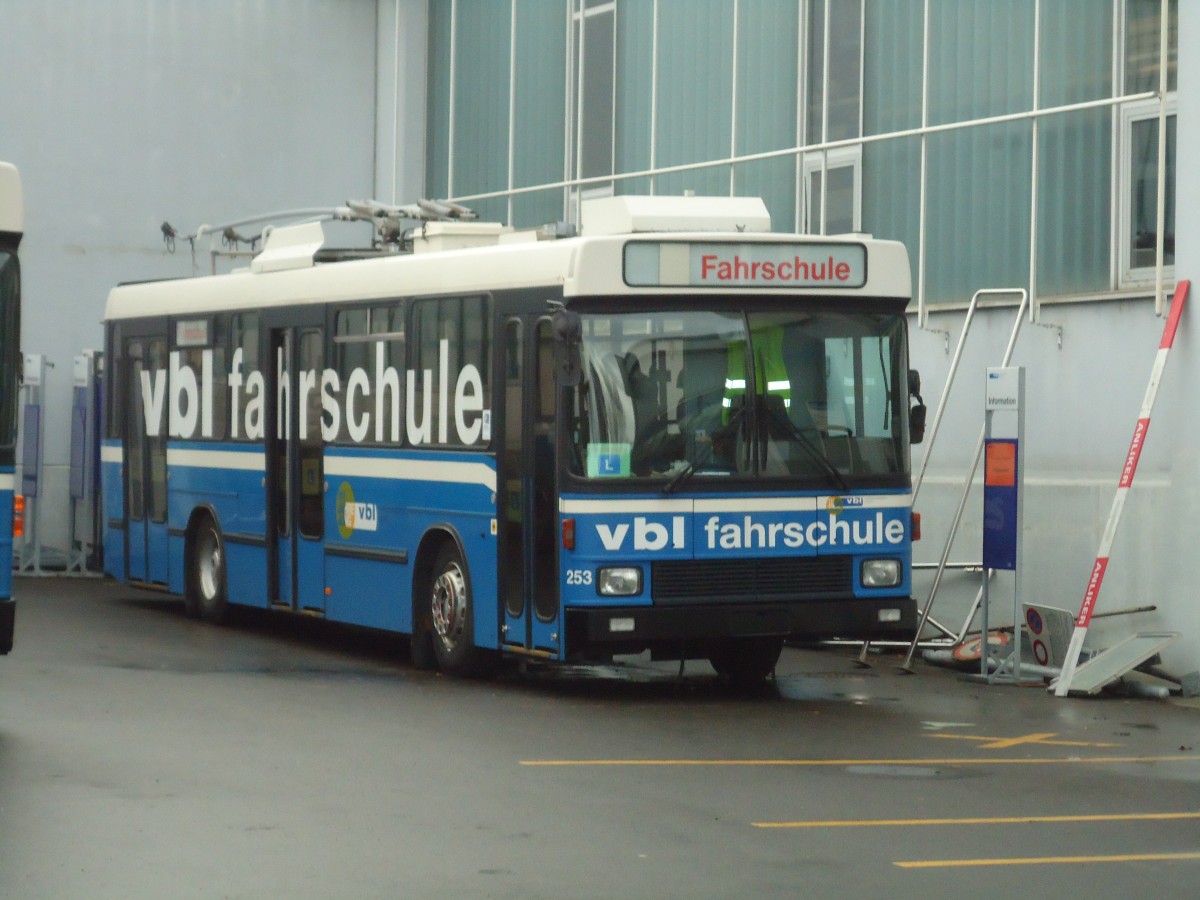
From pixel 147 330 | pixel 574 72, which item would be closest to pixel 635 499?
pixel 147 330

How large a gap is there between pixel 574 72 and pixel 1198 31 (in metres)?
10.9

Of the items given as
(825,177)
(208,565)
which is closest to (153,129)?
(208,565)

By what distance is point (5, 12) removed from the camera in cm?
2681

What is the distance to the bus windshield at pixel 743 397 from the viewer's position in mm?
13078

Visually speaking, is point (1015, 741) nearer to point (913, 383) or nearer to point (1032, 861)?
point (913, 383)

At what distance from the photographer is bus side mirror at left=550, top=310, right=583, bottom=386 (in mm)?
12883

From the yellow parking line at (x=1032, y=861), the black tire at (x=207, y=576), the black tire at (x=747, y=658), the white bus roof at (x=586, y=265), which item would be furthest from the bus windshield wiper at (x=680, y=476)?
the black tire at (x=207, y=576)

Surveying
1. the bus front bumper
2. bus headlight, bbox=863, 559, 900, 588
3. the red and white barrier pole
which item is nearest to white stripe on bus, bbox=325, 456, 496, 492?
the bus front bumper

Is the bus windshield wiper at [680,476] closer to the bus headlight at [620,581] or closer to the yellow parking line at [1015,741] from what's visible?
the bus headlight at [620,581]

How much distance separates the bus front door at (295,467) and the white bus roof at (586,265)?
0.38m

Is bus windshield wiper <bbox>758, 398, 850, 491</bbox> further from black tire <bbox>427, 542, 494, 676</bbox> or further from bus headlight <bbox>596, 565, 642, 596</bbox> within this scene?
black tire <bbox>427, 542, 494, 676</bbox>

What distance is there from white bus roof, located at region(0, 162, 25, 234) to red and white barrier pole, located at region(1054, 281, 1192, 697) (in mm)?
7241

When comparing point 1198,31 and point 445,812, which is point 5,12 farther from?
point 445,812

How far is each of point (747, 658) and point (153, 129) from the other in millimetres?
15804
